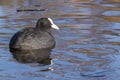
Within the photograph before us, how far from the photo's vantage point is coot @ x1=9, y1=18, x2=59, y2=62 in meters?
10.8

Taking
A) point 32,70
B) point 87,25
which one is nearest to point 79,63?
point 32,70

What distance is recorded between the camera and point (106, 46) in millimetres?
11156

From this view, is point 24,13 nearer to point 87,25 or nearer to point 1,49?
point 87,25

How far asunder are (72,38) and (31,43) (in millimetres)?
1260

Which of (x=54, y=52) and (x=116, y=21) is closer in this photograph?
(x=54, y=52)

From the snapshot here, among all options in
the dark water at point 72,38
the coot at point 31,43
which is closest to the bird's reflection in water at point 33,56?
the coot at point 31,43

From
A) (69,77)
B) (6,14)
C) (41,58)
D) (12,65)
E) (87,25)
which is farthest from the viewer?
(6,14)

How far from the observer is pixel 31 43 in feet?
36.7

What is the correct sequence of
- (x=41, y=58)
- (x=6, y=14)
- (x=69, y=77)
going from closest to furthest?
(x=69, y=77), (x=41, y=58), (x=6, y=14)

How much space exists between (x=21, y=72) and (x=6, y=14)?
21.0 ft

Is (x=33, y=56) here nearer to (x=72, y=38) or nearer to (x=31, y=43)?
(x=31, y=43)

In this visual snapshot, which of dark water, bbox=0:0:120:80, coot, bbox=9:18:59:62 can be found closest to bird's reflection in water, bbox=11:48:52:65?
coot, bbox=9:18:59:62

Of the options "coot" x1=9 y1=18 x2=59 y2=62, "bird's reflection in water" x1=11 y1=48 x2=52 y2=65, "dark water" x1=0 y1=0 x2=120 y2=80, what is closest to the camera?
"dark water" x1=0 y1=0 x2=120 y2=80

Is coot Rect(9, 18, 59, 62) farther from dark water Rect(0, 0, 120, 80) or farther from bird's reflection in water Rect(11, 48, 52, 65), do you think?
dark water Rect(0, 0, 120, 80)
